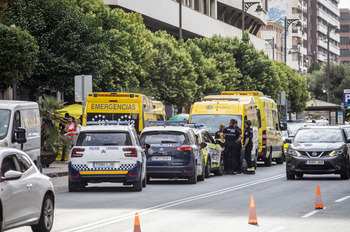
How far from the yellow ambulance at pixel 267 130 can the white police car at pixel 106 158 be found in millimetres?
14673

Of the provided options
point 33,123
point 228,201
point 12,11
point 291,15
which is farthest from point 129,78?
point 291,15

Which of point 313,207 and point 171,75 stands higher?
point 171,75

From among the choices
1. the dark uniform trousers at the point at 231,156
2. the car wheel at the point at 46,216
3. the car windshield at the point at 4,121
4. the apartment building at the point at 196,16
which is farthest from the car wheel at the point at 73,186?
the apartment building at the point at 196,16

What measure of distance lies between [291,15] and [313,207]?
412 feet

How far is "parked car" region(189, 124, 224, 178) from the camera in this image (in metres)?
26.6

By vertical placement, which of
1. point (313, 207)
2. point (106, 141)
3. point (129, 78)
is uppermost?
point (129, 78)

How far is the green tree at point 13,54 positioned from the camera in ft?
88.9

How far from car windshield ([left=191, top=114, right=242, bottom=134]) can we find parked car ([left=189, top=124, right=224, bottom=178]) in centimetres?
213

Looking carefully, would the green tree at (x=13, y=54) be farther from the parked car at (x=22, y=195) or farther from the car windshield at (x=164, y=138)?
the parked car at (x=22, y=195)

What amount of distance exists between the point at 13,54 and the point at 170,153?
6.68m

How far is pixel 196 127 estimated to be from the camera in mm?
27922

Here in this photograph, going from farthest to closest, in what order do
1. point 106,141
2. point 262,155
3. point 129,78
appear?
point 129,78, point 262,155, point 106,141

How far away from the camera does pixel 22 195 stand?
11352mm

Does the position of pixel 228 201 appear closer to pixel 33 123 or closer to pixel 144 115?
pixel 33 123
